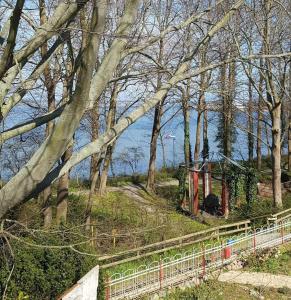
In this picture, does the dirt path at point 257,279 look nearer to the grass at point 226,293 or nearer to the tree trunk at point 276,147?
the grass at point 226,293

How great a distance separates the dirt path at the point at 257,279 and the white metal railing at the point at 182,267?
430mm

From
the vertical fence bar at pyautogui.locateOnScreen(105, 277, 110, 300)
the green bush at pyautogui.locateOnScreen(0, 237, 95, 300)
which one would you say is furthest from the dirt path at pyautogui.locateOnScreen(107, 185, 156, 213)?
the green bush at pyautogui.locateOnScreen(0, 237, 95, 300)

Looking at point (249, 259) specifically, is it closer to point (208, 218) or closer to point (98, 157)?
point (98, 157)

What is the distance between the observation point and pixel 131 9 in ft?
17.4

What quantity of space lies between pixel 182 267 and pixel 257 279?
6.86 feet

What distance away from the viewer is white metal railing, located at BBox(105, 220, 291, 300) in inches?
463

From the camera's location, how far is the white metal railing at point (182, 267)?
11.8 meters

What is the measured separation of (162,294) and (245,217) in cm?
781

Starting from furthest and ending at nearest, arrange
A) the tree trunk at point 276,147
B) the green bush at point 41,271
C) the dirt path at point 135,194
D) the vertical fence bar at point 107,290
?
1. the dirt path at point 135,194
2. the tree trunk at point 276,147
3. the vertical fence bar at point 107,290
4. the green bush at point 41,271

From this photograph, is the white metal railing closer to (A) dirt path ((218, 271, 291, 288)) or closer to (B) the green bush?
(A) dirt path ((218, 271, 291, 288))

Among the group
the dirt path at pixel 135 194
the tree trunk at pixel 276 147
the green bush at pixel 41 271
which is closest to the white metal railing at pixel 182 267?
the green bush at pixel 41 271

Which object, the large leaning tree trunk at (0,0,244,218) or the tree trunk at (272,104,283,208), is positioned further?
the tree trunk at (272,104,283,208)

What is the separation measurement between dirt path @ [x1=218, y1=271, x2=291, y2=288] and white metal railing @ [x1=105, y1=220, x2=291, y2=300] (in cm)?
43

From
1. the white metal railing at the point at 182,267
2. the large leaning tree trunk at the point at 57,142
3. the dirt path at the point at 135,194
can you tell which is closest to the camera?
the large leaning tree trunk at the point at 57,142
